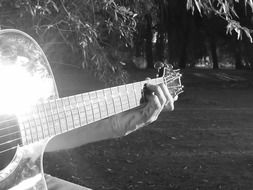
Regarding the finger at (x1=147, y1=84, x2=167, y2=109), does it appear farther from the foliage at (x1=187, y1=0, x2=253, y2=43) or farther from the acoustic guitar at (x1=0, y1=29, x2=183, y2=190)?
the foliage at (x1=187, y1=0, x2=253, y2=43)

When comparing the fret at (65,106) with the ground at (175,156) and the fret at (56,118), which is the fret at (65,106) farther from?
the ground at (175,156)

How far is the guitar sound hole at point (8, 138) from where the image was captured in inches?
44.1

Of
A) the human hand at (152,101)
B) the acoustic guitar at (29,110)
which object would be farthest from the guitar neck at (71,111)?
the human hand at (152,101)

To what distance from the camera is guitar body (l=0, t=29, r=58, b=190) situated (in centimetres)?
114

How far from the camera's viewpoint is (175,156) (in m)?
4.67

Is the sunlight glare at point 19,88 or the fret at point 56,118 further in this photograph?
the fret at point 56,118

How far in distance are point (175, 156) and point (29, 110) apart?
3.64 metres

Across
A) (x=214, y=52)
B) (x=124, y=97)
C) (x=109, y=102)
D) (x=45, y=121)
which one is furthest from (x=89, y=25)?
(x=214, y=52)

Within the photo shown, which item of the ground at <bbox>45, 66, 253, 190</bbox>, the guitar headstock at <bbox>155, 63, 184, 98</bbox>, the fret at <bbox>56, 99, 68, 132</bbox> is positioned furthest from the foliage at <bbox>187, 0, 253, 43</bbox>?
the ground at <bbox>45, 66, 253, 190</bbox>

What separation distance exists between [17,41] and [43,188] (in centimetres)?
48

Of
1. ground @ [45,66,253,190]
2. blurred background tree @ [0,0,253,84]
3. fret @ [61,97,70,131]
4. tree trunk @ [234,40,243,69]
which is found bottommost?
ground @ [45,66,253,190]

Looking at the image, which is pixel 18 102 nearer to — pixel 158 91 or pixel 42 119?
pixel 42 119

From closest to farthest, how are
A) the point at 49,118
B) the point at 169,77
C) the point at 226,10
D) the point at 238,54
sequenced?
1. the point at 49,118
2. the point at 169,77
3. the point at 226,10
4. the point at 238,54

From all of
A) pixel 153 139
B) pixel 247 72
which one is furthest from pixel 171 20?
pixel 153 139
